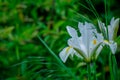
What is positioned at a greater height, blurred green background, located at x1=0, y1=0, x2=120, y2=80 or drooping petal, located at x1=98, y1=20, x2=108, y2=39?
drooping petal, located at x1=98, y1=20, x2=108, y2=39

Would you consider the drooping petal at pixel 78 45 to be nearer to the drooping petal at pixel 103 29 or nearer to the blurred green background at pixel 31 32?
the drooping petal at pixel 103 29

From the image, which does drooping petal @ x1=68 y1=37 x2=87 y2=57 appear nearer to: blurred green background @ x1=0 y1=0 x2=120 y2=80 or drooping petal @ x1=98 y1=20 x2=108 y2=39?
drooping petal @ x1=98 y1=20 x2=108 y2=39

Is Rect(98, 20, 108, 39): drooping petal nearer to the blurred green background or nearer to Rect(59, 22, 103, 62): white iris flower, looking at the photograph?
Rect(59, 22, 103, 62): white iris flower

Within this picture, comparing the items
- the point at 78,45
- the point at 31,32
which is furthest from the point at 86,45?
the point at 31,32

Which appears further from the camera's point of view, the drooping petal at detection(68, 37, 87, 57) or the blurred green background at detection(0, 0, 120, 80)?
the blurred green background at detection(0, 0, 120, 80)

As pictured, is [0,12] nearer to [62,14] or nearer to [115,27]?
[62,14]

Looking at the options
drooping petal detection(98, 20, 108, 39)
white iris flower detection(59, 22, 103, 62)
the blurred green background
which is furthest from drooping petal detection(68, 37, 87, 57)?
the blurred green background

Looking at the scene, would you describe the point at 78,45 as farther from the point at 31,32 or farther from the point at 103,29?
the point at 31,32

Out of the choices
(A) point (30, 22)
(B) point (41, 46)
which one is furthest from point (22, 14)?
(B) point (41, 46)
